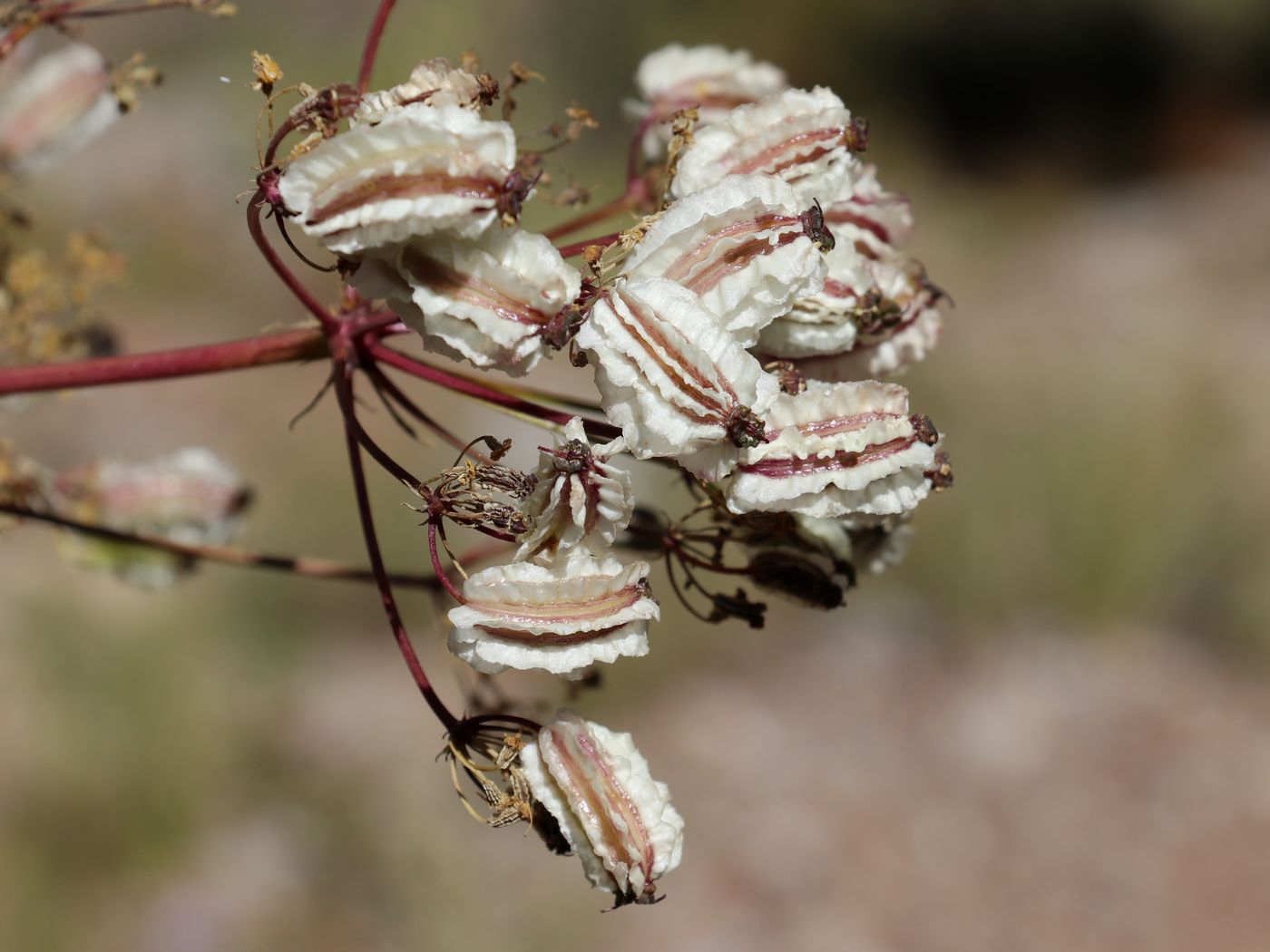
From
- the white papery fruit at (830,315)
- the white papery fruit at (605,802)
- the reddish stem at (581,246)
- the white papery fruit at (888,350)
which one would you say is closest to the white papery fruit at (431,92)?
the reddish stem at (581,246)

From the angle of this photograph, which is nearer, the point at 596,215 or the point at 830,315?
the point at 830,315

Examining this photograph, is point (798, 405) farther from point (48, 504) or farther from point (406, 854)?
point (406, 854)

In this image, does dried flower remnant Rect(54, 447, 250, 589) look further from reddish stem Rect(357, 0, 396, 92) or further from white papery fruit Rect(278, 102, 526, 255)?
white papery fruit Rect(278, 102, 526, 255)

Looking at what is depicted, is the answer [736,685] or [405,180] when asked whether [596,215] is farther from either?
[736,685]

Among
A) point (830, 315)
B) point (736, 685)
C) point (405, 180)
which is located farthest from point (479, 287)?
point (736, 685)

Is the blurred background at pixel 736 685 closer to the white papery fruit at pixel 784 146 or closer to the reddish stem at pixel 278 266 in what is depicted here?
the reddish stem at pixel 278 266

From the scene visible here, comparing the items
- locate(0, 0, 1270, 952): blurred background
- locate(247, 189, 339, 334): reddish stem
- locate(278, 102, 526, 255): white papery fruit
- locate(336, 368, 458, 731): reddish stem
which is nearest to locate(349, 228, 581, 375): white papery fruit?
locate(278, 102, 526, 255): white papery fruit

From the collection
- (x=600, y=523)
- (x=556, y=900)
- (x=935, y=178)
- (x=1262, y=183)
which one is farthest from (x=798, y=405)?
(x=1262, y=183)
